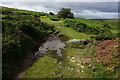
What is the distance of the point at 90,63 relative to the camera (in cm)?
1550

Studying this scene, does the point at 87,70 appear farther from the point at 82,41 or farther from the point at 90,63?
the point at 82,41

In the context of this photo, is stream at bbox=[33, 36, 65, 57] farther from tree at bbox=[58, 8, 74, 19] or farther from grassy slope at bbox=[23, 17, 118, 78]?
tree at bbox=[58, 8, 74, 19]

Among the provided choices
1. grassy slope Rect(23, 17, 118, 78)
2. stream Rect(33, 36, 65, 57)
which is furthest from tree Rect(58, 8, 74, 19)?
grassy slope Rect(23, 17, 118, 78)

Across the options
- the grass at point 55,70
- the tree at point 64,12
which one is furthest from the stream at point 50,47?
the tree at point 64,12

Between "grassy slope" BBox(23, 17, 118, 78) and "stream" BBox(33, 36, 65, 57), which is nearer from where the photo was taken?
"grassy slope" BBox(23, 17, 118, 78)

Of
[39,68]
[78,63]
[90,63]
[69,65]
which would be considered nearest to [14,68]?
[39,68]

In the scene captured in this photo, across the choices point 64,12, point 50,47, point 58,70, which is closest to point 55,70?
point 58,70

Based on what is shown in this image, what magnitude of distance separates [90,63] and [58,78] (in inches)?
204

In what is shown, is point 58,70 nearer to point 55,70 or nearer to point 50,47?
point 55,70

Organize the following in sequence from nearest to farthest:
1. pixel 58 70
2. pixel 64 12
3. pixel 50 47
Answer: pixel 58 70 < pixel 50 47 < pixel 64 12

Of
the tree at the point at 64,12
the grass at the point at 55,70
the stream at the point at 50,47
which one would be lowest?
the grass at the point at 55,70

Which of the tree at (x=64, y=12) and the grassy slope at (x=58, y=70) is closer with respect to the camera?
the grassy slope at (x=58, y=70)

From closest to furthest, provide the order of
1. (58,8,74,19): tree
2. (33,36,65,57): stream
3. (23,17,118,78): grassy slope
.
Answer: (23,17,118,78): grassy slope < (33,36,65,57): stream < (58,8,74,19): tree

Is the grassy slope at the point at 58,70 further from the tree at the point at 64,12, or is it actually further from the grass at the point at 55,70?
the tree at the point at 64,12
